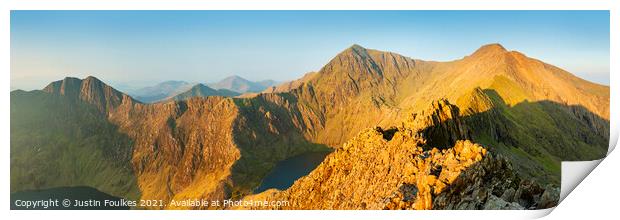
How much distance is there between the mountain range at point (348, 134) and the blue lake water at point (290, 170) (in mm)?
2965

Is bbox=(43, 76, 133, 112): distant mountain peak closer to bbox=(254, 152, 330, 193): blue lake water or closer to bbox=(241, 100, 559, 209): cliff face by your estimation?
bbox=(254, 152, 330, 193): blue lake water

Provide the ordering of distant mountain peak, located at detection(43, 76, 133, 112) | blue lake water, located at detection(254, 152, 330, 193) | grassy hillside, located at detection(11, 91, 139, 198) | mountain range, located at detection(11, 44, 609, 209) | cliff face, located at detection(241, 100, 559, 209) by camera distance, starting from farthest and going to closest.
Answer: distant mountain peak, located at detection(43, 76, 133, 112)
blue lake water, located at detection(254, 152, 330, 193)
grassy hillside, located at detection(11, 91, 139, 198)
mountain range, located at detection(11, 44, 609, 209)
cliff face, located at detection(241, 100, 559, 209)

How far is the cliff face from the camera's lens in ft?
69.0

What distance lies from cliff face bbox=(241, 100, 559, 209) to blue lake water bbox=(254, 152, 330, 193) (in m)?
59.0

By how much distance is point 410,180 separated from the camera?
76.8ft

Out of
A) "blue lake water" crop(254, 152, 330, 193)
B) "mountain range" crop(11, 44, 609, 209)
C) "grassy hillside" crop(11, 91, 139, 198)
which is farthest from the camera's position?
"blue lake water" crop(254, 152, 330, 193)

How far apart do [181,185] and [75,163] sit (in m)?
21.8

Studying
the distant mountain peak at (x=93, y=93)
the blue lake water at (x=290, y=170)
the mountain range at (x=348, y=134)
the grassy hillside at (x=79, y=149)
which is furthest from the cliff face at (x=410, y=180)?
the distant mountain peak at (x=93, y=93)

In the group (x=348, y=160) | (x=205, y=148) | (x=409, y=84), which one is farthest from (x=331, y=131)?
(x=348, y=160)

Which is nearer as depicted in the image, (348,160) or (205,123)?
(348,160)

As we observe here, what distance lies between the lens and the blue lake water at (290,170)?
9531 centimetres

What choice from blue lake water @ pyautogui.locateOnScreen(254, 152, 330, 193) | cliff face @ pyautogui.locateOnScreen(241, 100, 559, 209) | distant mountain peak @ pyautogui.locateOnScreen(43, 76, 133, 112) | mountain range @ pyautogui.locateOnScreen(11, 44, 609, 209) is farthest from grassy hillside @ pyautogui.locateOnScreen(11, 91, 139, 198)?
cliff face @ pyautogui.locateOnScreen(241, 100, 559, 209)

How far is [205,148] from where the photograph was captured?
110 meters
